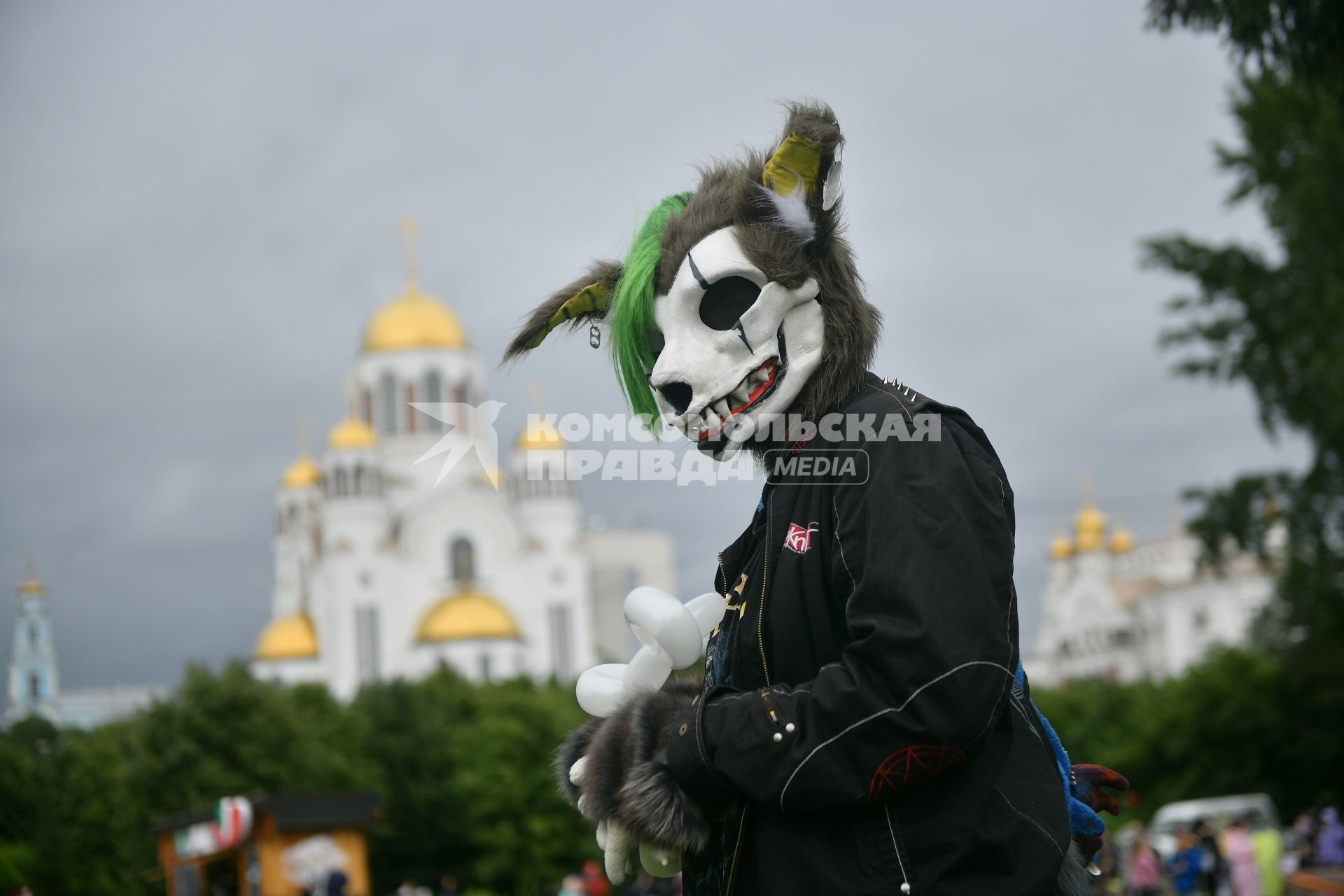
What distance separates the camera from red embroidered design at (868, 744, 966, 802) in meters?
2.15

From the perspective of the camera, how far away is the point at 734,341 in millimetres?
2604

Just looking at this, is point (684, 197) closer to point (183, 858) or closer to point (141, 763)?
point (183, 858)

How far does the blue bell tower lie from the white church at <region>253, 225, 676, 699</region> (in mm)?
40592

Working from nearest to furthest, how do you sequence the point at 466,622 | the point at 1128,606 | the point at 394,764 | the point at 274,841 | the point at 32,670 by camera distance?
1. the point at 32,670
2. the point at 274,841
3. the point at 394,764
4. the point at 466,622
5. the point at 1128,606

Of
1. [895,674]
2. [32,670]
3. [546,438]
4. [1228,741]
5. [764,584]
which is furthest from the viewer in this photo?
[1228,741]

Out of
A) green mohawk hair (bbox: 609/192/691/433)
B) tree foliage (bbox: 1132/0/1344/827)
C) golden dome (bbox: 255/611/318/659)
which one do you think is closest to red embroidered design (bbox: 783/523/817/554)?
Answer: green mohawk hair (bbox: 609/192/691/433)

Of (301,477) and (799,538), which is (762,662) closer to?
(799,538)

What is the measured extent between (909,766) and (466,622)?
57.4 metres

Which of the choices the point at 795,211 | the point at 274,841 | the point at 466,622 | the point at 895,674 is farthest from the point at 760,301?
the point at 466,622

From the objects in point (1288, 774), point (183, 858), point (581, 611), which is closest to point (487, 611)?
point (581, 611)

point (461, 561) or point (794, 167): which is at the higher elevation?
point (461, 561)

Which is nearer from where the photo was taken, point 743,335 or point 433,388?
point 743,335

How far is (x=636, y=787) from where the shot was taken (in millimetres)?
2340

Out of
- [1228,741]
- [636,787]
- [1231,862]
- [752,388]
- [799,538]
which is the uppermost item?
[752,388]
